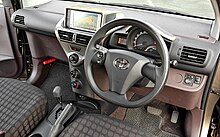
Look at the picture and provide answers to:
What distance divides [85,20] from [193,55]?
1.92 feet

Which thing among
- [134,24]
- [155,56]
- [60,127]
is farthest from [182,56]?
[60,127]

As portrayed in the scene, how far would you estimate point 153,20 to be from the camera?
1586 mm

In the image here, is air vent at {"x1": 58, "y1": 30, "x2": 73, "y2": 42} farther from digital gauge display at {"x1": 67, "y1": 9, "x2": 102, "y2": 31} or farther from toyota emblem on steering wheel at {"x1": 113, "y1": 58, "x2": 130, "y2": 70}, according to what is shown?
toyota emblem on steering wheel at {"x1": 113, "y1": 58, "x2": 130, "y2": 70}

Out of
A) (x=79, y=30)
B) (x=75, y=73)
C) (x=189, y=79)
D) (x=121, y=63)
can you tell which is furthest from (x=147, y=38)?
(x=75, y=73)

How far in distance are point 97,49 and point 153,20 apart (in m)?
0.45

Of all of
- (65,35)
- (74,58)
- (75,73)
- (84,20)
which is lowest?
(75,73)

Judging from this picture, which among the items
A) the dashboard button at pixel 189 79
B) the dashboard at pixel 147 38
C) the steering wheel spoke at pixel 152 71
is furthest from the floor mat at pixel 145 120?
the steering wheel spoke at pixel 152 71

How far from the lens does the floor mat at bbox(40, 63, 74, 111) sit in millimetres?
2200

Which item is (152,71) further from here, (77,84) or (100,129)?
(77,84)

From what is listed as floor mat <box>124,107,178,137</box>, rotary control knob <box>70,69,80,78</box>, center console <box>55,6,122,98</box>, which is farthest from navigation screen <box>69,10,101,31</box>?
Answer: floor mat <box>124,107,178,137</box>

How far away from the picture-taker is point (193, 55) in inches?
50.1

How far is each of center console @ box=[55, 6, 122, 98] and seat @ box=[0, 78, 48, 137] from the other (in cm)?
25

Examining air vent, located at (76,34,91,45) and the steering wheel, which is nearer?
the steering wheel

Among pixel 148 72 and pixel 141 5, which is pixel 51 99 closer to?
pixel 141 5
